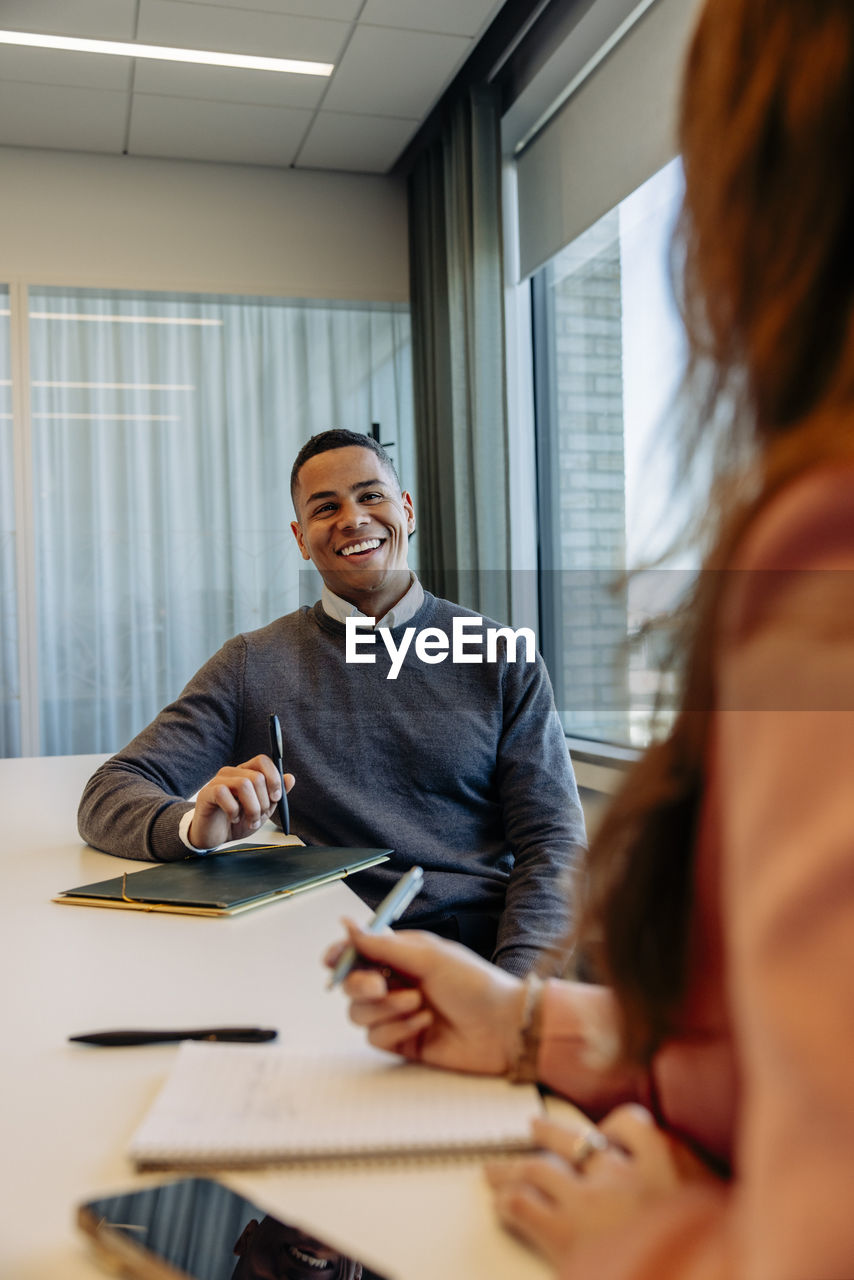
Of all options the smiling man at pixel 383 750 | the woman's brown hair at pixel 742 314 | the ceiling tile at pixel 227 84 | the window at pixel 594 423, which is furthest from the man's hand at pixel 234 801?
the ceiling tile at pixel 227 84

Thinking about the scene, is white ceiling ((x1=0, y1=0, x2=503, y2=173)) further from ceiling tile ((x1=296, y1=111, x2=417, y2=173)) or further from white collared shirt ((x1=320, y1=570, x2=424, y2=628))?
white collared shirt ((x1=320, y1=570, x2=424, y2=628))

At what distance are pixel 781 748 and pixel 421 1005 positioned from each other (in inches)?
17.7

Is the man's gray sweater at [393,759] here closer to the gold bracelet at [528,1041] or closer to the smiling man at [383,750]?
the smiling man at [383,750]

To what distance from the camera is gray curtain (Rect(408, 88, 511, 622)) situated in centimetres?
340

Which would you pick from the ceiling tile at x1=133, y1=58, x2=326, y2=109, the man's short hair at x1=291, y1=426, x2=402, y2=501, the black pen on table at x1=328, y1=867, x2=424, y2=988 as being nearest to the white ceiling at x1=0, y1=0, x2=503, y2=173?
the ceiling tile at x1=133, y1=58, x2=326, y2=109

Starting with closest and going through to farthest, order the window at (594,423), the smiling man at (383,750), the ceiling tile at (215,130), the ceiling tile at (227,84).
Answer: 1. the smiling man at (383,750)
2. the window at (594,423)
3. the ceiling tile at (227,84)
4. the ceiling tile at (215,130)

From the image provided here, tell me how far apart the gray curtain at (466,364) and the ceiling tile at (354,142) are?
131 mm

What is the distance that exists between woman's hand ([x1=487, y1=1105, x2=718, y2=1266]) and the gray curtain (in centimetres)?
292

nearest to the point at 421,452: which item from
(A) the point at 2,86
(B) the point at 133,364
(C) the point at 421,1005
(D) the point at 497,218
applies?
(D) the point at 497,218

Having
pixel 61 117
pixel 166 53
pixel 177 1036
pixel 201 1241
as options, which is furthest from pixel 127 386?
pixel 201 1241

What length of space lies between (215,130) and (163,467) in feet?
3.91

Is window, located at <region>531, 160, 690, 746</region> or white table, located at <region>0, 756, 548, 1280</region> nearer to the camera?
white table, located at <region>0, 756, 548, 1280</region>

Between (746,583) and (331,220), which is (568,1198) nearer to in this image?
(746,583)

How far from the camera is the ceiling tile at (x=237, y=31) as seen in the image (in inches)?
118
